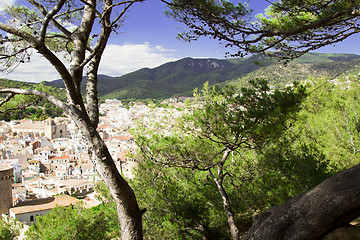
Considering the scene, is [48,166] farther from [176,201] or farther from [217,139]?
[217,139]

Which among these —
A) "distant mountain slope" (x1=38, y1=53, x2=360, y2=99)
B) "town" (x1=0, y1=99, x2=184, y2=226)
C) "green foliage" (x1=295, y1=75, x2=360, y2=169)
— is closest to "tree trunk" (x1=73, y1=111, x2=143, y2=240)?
"town" (x1=0, y1=99, x2=184, y2=226)

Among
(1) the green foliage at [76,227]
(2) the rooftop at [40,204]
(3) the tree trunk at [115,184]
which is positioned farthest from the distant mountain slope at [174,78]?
(3) the tree trunk at [115,184]

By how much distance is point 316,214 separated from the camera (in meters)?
1.58

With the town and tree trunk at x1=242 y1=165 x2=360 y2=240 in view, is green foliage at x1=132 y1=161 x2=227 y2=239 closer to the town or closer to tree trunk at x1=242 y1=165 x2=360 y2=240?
the town

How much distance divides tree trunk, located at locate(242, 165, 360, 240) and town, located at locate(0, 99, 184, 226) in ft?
10.7

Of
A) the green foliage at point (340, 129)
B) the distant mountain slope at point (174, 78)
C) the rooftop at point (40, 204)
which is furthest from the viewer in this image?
the distant mountain slope at point (174, 78)

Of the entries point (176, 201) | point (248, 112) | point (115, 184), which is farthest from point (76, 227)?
point (115, 184)

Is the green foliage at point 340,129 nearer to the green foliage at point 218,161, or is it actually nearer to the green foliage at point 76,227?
the green foliage at point 218,161

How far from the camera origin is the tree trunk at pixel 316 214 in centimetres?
157

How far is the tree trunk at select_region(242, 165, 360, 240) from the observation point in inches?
61.6

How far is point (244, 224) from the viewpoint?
6.27 m

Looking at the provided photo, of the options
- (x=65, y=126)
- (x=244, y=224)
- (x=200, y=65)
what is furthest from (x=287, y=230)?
(x=200, y=65)

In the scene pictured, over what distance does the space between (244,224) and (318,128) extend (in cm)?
396

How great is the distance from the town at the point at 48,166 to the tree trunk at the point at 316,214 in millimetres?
3247
